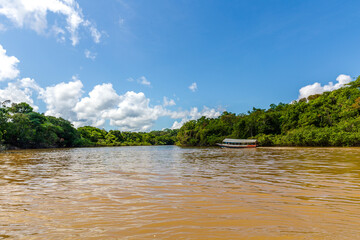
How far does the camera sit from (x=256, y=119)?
77562mm

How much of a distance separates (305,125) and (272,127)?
15.2 metres

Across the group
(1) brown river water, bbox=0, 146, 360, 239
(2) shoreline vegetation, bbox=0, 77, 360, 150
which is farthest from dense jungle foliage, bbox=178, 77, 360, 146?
(1) brown river water, bbox=0, 146, 360, 239

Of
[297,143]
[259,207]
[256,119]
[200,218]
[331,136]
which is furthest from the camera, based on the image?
[256,119]

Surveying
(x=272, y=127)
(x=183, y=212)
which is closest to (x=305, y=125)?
(x=272, y=127)

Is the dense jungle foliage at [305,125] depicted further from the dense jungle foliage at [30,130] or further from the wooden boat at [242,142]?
the dense jungle foliage at [30,130]

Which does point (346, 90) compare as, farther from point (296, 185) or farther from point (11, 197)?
point (11, 197)

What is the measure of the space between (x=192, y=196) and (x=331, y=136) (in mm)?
52295

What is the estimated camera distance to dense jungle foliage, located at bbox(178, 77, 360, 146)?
4675 centimetres

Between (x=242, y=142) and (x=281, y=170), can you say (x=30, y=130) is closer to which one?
(x=242, y=142)

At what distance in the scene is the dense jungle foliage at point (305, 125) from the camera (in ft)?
153

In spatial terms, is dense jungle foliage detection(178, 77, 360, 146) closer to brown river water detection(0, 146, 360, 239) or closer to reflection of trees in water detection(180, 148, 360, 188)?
reflection of trees in water detection(180, 148, 360, 188)

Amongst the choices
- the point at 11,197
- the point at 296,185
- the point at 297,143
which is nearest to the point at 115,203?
the point at 11,197

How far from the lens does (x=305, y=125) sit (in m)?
59.8

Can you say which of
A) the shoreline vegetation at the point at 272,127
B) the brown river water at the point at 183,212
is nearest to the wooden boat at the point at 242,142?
the shoreline vegetation at the point at 272,127
